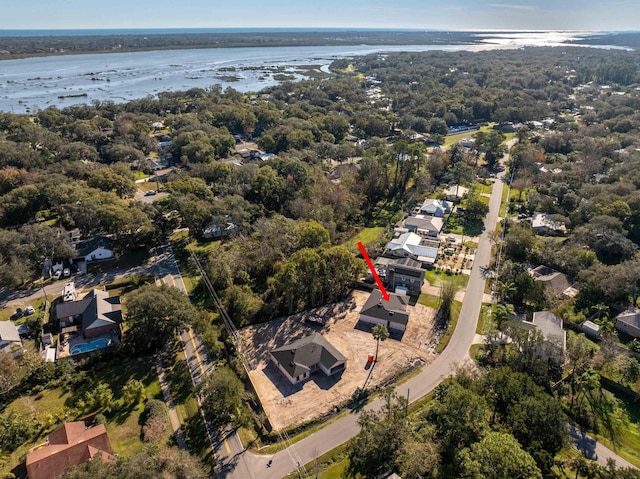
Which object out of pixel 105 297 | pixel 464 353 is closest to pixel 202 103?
pixel 105 297


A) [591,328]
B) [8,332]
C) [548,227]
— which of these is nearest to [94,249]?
[8,332]

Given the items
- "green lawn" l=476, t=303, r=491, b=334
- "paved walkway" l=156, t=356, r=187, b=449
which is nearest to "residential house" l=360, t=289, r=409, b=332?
"green lawn" l=476, t=303, r=491, b=334

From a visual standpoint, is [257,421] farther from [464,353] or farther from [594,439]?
[594,439]

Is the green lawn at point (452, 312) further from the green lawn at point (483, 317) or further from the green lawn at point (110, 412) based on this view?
the green lawn at point (110, 412)

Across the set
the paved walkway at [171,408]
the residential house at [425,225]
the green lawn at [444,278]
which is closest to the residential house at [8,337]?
the paved walkway at [171,408]

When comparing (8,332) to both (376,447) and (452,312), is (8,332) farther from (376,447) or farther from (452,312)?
(452,312)

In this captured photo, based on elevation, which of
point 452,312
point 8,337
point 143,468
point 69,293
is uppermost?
point 143,468

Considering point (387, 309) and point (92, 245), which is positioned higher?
point (92, 245)
